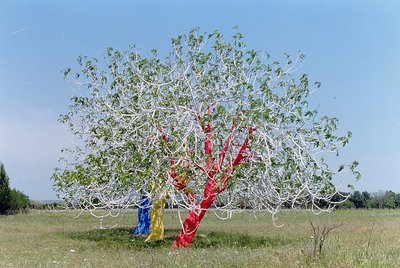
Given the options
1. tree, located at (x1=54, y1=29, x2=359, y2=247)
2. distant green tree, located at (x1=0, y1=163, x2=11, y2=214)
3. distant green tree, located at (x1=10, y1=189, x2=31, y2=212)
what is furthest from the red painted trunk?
distant green tree, located at (x1=10, y1=189, x2=31, y2=212)

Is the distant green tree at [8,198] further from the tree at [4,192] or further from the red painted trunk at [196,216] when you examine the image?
the red painted trunk at [196,216]

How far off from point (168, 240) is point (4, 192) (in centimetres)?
1834

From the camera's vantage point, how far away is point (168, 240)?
17938mm

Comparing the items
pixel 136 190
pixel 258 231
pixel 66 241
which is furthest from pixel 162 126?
pixel 258 231

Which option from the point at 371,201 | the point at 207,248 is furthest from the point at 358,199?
the point at 207,248

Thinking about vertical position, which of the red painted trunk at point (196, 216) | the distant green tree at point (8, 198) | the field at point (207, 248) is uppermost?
the distant green tree at point (8, 198)

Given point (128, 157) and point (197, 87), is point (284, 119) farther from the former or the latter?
point (128, 157)

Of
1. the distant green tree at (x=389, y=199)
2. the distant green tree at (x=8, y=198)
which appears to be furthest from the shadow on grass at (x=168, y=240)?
the distant green tree at (x=389, y=199)

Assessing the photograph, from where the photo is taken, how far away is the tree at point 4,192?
32.2 metres

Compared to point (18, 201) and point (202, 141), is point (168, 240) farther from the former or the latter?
point (18, 201)

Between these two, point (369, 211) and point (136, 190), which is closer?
point (136, 190)

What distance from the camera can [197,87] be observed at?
49.4ft

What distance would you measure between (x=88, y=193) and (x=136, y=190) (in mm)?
2686

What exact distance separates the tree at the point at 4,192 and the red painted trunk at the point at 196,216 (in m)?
19.1
